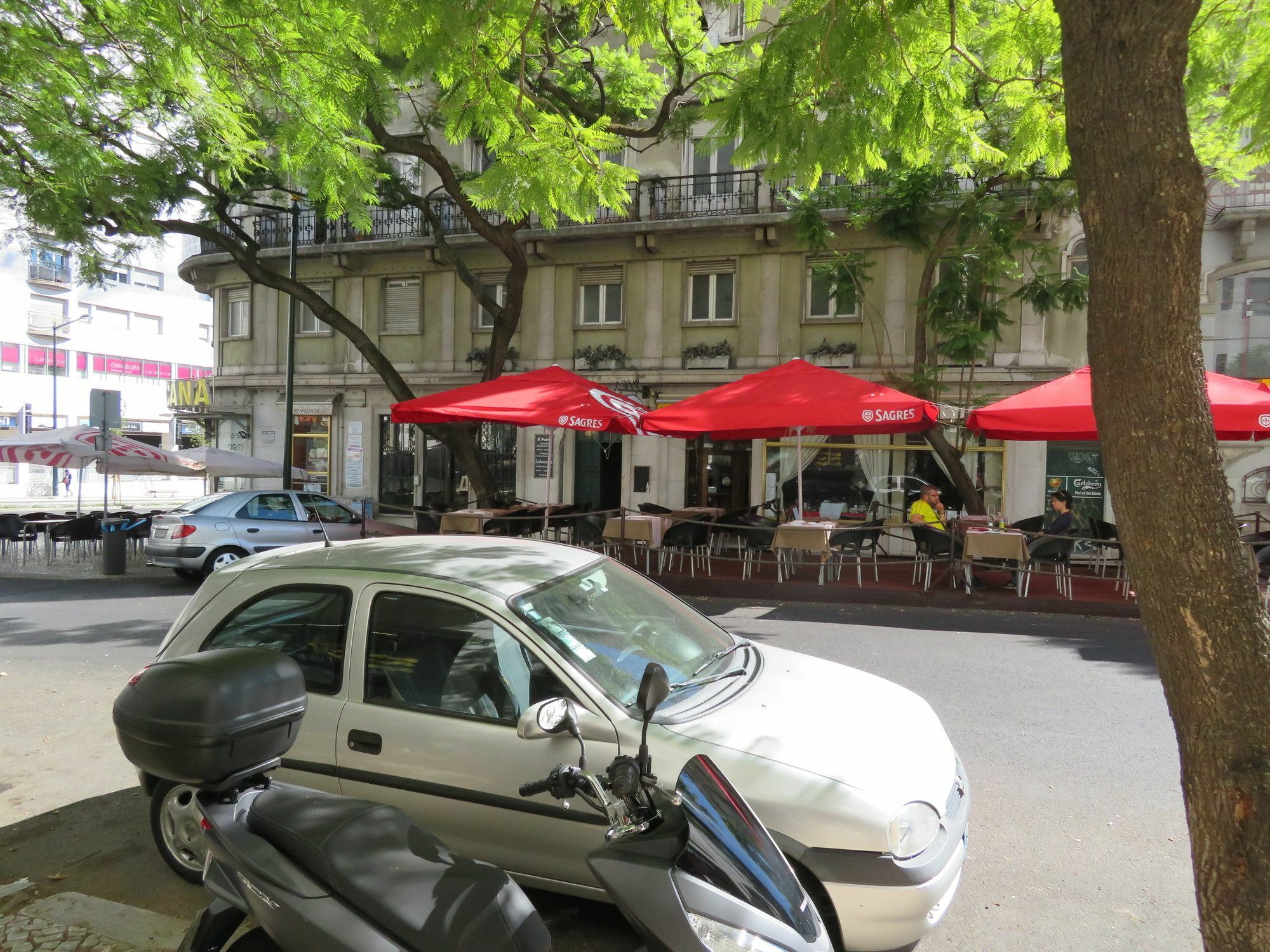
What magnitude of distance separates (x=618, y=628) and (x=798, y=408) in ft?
23.9

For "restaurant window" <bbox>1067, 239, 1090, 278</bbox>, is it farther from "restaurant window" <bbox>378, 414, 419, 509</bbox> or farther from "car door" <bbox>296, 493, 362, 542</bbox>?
"restaurant window" <bbox>378, 414, 419, 509</bbox>

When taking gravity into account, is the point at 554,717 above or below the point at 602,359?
below

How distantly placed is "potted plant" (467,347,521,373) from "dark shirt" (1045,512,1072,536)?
12.0 meters

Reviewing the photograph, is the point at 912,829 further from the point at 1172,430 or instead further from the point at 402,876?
the point at 402,876

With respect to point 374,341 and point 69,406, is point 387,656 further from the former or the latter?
point 69,406

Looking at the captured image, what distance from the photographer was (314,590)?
3625 mm

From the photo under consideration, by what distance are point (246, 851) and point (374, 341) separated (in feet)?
65.7

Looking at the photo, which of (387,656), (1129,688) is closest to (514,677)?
(387,656)

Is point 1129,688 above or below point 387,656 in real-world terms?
below

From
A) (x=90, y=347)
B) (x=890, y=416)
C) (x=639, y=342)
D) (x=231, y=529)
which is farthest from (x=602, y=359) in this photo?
(x=90, y=347)

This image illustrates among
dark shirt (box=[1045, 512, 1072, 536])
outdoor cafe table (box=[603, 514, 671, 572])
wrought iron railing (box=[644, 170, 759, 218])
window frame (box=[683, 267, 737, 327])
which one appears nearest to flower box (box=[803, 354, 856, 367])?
window frame (box=[683, 267, 737, 327])

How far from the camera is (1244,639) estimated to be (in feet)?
6.70

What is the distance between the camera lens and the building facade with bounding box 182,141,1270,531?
16328 mm

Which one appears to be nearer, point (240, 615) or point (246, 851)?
point (246, 851)
